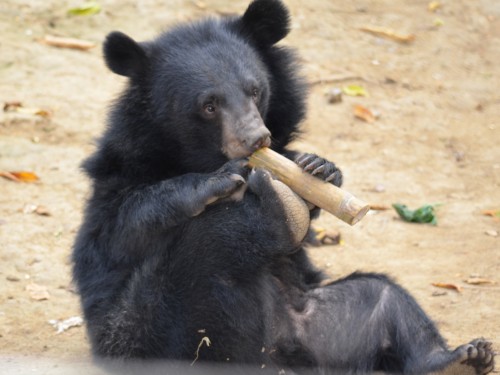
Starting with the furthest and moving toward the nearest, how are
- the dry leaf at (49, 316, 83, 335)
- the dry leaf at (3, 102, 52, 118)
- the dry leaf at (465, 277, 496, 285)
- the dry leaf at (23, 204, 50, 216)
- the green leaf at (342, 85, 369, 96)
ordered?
the green leaf at (342, 85, 369, 96), the dry leaf at (3, 102, 52, 118), the dry leaf at (23, 204, 50, 216), the dry leaf at (465, 277, 496, 285), the dry leaf at (49, 316, 83, 335)

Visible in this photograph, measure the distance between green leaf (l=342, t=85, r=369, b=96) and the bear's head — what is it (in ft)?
13.7

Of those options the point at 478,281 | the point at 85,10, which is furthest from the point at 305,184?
the point at 85,10

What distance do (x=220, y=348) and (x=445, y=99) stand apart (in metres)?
5.58

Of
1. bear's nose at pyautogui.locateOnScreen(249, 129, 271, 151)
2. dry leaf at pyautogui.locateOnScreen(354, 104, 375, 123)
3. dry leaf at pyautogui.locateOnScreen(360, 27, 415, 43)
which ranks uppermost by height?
bear's nose at pyautogui.locateOnScreen(249, 129, 271, 151)

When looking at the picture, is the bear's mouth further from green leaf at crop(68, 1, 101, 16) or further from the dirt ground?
green leaf at crop(68, 1, 101, 16)

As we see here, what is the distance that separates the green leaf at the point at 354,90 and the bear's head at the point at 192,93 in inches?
165

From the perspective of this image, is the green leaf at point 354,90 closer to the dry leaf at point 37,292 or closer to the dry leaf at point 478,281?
the dry leaf at point 478,281

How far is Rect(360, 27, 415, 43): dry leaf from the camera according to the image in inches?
409

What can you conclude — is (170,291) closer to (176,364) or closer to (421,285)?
(176,364)

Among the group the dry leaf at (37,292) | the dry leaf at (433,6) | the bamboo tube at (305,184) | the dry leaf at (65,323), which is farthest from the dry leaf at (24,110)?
the dry leaf at (433,6)

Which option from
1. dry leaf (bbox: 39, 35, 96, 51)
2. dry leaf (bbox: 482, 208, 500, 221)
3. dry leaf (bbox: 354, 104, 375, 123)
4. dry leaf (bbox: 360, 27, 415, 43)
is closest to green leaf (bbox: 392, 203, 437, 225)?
dry leaf (bbox: 482, 208, 500, 221)

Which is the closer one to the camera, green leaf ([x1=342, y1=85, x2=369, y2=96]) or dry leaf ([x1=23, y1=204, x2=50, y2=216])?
dry leaf ([x1=23, y1=204, x2=50, y2=216])

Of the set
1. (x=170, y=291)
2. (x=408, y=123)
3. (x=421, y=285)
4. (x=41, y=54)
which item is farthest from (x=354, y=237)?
(x=41, y=54)

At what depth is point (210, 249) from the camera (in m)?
4.44
